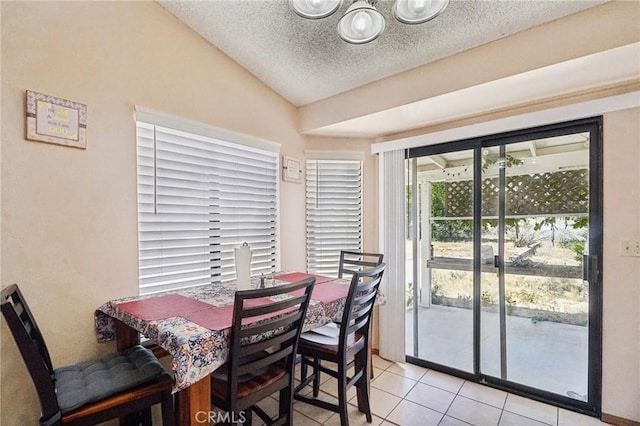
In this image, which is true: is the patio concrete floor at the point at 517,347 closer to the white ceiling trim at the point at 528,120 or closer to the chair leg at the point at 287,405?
the white ceiling trim at the point at 528,120

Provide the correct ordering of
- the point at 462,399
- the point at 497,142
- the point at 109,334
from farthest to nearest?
the point at 497,142, the point at 462,399, the point at 109,334

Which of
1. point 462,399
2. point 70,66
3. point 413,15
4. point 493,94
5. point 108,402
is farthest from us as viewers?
point 462,399

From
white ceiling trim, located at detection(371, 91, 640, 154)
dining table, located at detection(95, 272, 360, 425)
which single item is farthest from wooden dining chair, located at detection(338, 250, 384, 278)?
white ceiling trim, located at detection(371, 91, 640, 154)

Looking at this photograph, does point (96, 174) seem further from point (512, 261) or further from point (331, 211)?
point (512, 261)

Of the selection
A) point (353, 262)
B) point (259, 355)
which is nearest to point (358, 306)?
point (259, 355)

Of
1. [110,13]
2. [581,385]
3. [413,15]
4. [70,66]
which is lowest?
[581,385]

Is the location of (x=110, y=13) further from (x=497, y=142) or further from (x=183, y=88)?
(x=497, y=142)

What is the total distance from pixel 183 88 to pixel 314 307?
1.76 metres

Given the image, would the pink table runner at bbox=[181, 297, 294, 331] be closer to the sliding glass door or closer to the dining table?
the dining table

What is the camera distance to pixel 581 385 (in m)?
2.19

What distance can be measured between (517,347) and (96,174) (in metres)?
3.24

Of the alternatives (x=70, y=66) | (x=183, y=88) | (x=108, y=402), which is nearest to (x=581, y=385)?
(x=108, y=402)

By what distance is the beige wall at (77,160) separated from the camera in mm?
1470

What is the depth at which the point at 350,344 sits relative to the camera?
79.8 inches
